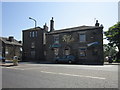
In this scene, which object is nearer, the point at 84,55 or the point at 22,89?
the point at 22,89

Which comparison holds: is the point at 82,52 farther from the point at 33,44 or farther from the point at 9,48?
the point at 9,48

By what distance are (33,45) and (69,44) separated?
1255cm

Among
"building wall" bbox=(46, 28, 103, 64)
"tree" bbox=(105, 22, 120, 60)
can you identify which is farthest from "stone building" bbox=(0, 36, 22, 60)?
"tree" bbox=(105, 22, 120, 60)

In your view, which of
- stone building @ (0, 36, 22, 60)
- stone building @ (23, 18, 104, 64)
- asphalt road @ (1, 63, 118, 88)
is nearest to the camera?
asphalt road @ (1, 63, 118, 88)

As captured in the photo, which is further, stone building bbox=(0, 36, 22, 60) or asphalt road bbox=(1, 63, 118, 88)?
stone building bbox=(0, 36, 22, 60)

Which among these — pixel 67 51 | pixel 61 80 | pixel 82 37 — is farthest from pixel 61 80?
pixel 67 51

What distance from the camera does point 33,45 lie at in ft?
120

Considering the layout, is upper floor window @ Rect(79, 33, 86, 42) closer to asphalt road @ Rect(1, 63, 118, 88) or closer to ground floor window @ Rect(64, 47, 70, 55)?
ground floor window @ Rect(64, 47, 70, 55)

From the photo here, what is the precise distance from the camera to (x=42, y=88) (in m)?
5.66

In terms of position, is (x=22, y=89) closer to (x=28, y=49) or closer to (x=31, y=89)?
(x=31, y=89)

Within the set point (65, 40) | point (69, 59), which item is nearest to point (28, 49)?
point (65, 40)

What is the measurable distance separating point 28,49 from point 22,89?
32.5m

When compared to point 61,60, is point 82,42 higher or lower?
higher

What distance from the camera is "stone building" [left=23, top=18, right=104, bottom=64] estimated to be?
25812 mm
